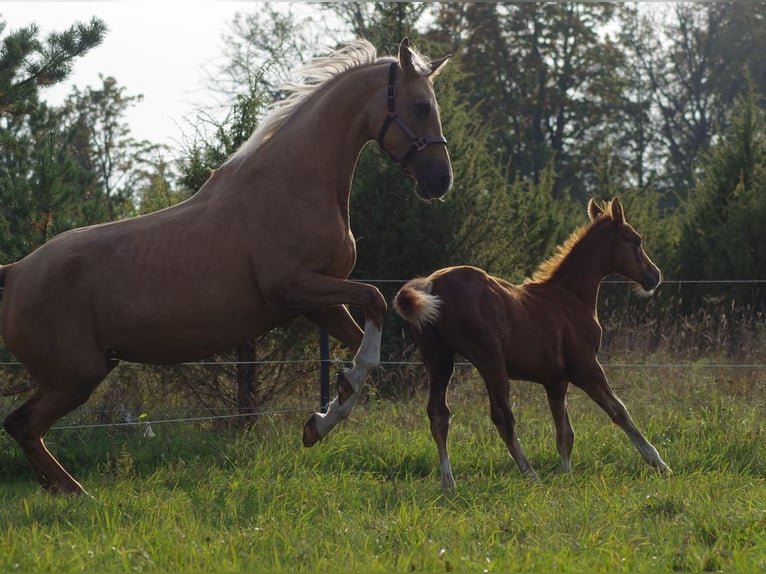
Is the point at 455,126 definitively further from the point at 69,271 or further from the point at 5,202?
the point at 69,271

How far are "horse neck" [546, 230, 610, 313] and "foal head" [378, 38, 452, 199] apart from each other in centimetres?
236

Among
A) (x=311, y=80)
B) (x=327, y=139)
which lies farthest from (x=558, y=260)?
(x=327, y=139)

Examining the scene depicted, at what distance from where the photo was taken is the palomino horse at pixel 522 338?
7.14 m

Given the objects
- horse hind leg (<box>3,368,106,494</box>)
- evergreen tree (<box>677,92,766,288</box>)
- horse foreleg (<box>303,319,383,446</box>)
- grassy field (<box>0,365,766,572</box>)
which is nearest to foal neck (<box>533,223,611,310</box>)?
grassy field (<box>0,365,766,572</box>)

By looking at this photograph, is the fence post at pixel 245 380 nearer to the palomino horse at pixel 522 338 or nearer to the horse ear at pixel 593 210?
the palomino horse at pixel 522 338

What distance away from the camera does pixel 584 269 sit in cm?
816

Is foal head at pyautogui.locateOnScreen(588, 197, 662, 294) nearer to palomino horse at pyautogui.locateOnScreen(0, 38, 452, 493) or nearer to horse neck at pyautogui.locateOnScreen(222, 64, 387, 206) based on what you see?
palomino horse at pyautogui.locateOnScreen(0, 38, 452, 493)

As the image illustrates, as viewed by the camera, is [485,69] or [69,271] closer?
[69,271]

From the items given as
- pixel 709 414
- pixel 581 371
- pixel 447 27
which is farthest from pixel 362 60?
pixel 447 27

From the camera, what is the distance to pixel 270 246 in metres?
5.95

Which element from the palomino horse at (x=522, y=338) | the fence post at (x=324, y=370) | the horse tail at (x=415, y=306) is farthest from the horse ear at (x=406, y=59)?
the fence post at (x=324, y=370)

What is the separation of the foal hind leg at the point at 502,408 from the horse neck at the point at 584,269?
1237 millimetres

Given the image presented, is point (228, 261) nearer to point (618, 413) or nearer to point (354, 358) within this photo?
point (354, 358)

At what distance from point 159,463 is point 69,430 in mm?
1052
